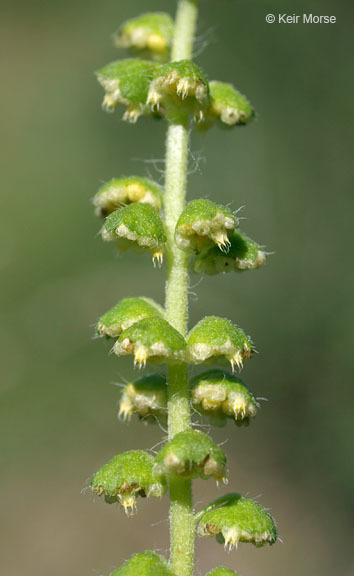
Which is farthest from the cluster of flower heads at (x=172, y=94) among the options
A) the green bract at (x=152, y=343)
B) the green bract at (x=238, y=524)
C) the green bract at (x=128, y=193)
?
the green bract at (x=238, y=524)

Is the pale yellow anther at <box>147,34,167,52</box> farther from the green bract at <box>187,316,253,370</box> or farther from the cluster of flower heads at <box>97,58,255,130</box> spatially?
the green bract at <box>187,316,253,370</box>

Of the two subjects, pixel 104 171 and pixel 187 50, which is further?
pixel 104 171

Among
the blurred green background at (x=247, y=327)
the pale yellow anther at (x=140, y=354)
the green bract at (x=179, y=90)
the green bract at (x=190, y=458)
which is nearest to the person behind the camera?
the green bract at (x=190, y=458)

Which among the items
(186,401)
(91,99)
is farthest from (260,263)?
(91,99)

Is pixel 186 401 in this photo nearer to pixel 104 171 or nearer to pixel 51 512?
pixel 51 512

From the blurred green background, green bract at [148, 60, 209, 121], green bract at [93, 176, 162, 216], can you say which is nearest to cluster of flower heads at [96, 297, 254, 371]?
green bract at [93, 176, 162, 216]

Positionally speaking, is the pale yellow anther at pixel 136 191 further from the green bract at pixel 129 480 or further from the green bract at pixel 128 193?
the green bract at pixel 129 480

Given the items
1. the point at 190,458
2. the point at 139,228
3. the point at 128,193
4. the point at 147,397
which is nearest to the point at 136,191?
the point at 128,193
